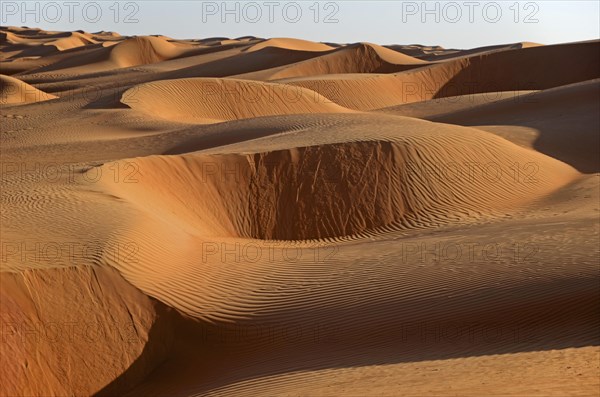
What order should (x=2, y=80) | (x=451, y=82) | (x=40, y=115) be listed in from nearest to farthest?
1. (x=40, y=115)
2. (x=2, y=80)
3. (x=451, y=82)

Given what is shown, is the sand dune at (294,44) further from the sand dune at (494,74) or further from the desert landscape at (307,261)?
the desert landscape at (307,261)

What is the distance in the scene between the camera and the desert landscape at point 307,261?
26.0ft

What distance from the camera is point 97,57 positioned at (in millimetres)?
51062

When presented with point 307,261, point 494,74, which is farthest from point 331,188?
point 494,74

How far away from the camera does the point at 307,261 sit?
36.1 ft

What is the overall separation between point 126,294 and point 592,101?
57.3 ft

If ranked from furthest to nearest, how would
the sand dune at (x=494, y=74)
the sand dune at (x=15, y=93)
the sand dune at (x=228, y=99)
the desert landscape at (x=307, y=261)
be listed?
the sand dune at (x=494, y=74)
the sand dune at (x=15, y=93)
the sand dune at (x=228, y=99)
the desert landscape at (x=307, y=261)

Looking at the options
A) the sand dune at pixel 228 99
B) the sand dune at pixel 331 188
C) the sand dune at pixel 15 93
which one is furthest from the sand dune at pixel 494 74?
the sand dune at pixel 331 188

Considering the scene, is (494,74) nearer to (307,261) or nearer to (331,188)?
(331,188)

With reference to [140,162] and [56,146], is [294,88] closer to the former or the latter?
[56,146]

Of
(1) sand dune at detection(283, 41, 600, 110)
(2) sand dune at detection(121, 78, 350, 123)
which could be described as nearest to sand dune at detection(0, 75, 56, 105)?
(2) sand dune at detection(121, 78, 350, 123)

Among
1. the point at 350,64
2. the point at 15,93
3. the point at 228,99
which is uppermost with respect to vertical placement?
the point at 350,64

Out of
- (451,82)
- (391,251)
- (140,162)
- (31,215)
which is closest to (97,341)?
(31,215)

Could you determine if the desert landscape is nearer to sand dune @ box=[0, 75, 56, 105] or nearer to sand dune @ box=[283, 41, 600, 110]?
sand dune @ box=[0, 75, 56, 105]
